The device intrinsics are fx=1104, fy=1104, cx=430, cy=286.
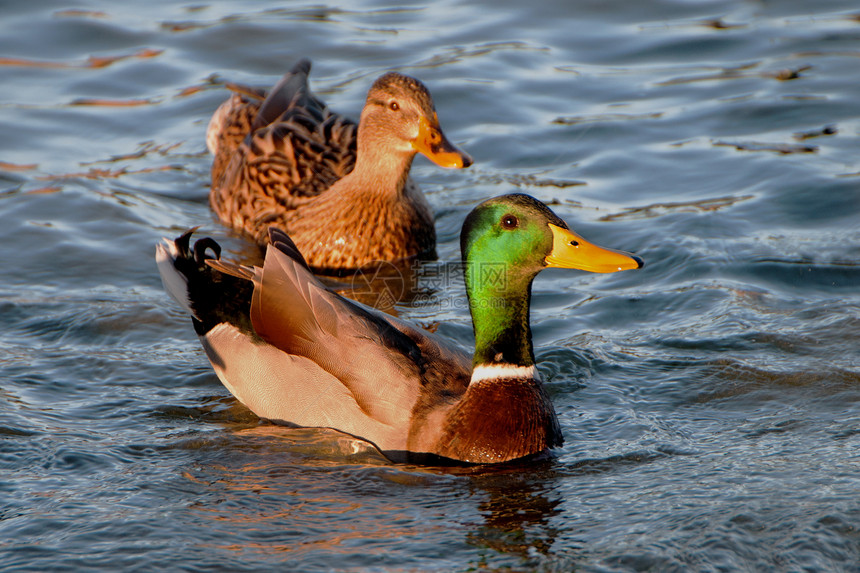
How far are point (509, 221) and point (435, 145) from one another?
2.62 metres

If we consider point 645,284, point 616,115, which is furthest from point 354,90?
point 645,284

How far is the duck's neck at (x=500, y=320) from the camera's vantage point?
5.17m

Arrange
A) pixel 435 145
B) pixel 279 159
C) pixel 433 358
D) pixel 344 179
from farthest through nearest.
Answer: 1. pixel 279 159
2. pixel 344 179
3. pixel 435 145
4. pixel 433 358

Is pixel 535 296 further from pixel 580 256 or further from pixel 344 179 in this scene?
pixel 580 256

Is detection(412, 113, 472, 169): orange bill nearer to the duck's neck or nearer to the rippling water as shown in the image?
the rippling water

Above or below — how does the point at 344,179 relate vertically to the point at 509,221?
below

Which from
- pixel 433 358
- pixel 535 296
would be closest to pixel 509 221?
pixel 433 358

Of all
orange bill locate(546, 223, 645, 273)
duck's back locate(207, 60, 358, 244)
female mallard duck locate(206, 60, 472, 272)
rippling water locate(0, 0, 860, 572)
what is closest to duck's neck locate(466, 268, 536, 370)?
orange bill locate(546, 223, 645, 273)

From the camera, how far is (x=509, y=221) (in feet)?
16.8

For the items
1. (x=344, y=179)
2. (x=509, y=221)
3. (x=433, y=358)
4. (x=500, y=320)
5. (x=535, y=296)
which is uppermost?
(x=509, y=221)

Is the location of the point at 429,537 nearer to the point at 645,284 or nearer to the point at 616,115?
the point at 645,284

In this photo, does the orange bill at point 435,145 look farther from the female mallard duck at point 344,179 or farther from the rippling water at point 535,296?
the rippling water at point 535,296

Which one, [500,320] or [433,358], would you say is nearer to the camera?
[500,320]

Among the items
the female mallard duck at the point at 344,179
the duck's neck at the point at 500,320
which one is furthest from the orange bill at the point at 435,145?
the duck's neck at the point at 500,320
